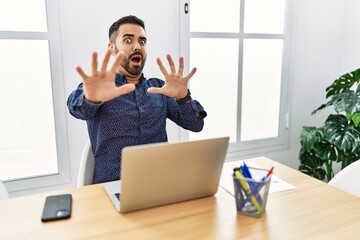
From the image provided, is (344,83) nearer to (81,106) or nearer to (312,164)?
(312,164)

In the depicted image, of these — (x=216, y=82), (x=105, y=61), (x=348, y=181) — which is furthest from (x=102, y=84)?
(x=216, y=82)

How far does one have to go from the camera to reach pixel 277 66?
266cm

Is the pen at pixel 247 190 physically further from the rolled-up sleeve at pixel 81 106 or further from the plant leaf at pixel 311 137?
the plant leaf at pixel 311 137

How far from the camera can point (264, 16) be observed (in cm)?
251

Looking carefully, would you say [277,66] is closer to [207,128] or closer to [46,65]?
[207,128]

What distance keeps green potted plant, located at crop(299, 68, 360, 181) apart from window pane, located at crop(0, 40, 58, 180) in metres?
1.85

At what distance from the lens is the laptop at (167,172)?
0.83 meters

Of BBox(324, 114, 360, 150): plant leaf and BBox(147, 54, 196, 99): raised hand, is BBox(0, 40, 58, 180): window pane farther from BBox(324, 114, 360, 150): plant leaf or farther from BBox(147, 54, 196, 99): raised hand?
BBox(324, 114, 360, 150): plant leaf

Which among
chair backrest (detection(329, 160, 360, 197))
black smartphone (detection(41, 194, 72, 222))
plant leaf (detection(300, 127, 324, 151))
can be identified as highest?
black smartphone (detection(41, 194, 72, 222))

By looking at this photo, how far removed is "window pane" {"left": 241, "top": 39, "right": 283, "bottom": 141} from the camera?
2.54m

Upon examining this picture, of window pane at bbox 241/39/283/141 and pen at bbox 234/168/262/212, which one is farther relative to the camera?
window pane at bbox 241/39/283/141

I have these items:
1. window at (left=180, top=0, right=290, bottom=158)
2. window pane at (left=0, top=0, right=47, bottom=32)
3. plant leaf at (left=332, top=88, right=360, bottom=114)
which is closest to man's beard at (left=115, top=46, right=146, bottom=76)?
window pane at (left=0, top=0, right=47, bottom=32)

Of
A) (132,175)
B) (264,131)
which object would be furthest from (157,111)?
(264,131)

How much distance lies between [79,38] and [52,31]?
0.15m
